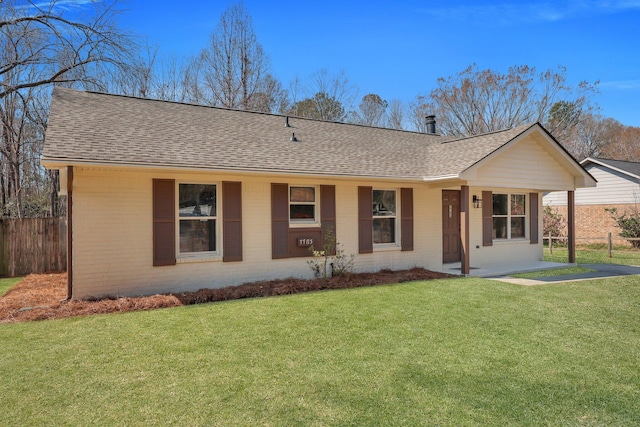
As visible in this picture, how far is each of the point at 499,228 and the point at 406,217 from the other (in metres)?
3.88

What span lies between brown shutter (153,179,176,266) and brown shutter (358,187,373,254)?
476cm

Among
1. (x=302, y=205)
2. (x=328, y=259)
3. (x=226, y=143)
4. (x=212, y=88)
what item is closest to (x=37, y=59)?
(x=212, y=88)

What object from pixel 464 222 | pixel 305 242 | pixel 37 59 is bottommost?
pixel 305 242

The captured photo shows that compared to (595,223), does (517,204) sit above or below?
above

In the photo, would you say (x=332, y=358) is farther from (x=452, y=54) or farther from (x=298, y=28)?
Answer: (x=452, y=54)

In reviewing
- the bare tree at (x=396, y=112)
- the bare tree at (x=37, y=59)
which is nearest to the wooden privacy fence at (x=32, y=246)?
the bare tree at (x=37, y=59)

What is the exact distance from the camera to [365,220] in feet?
35.1

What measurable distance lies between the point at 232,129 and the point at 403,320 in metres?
7.07

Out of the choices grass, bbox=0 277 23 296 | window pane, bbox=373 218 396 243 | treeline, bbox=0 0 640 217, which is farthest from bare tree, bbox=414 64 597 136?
grass, bbox=0 277 23 296

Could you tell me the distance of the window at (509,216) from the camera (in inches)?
508

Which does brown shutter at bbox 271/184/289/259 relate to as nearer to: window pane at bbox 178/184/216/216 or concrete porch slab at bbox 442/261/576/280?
window pane at bbox 178/184/216/216

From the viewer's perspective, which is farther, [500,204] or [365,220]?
[500,204]

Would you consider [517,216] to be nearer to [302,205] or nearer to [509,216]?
[509,216]

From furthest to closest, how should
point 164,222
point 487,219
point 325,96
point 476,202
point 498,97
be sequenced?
point 498,97
point 325,96
point 487,219
point 476,202
point 164,222
